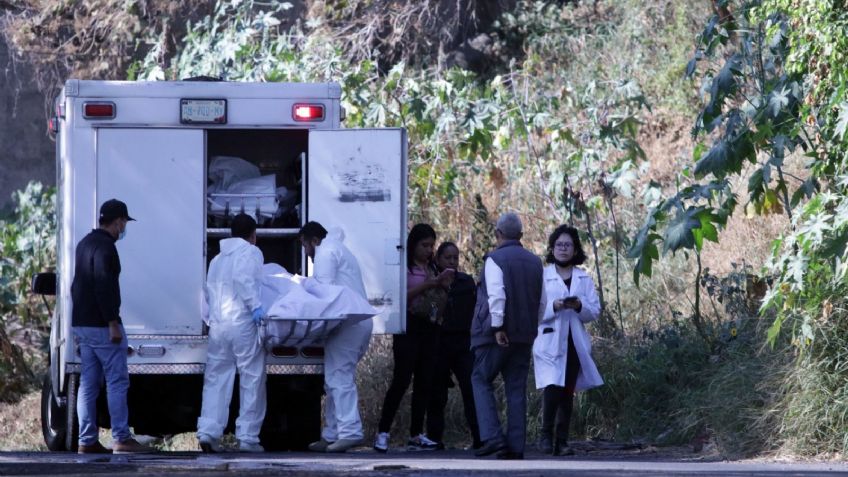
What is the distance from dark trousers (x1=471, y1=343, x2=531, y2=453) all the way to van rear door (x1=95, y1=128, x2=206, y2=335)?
6.92ft

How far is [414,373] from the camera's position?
10969mm

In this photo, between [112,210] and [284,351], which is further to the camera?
[284,351]

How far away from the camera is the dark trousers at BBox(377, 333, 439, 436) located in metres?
10.8

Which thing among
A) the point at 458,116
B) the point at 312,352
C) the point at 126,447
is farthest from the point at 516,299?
the point at 458,116

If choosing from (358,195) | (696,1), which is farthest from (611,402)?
(696,1)

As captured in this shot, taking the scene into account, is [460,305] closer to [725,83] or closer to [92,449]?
[725,83]

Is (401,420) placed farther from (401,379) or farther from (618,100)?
(618,100)

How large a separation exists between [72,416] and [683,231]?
4.61 metres

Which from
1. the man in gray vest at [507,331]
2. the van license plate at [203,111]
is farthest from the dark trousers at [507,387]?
the van license plate at [203,111]

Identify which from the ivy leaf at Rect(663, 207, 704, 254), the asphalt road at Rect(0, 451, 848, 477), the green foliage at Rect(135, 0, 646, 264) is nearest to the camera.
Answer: the asphalt road at Rect(0, 451, 848, 477)

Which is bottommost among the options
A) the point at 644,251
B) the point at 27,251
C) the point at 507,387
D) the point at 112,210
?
the point at 507,387

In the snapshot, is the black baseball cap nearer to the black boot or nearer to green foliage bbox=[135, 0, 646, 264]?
the black boot

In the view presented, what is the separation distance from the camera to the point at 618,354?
1194 centimetres

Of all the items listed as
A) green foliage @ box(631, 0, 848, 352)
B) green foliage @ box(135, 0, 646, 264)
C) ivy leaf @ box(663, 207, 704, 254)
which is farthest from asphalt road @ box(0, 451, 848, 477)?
green foliage @ box(135, 0, 646, 264)
